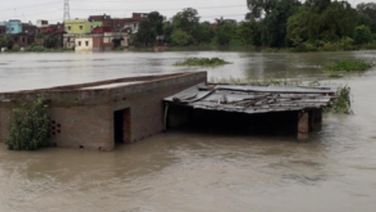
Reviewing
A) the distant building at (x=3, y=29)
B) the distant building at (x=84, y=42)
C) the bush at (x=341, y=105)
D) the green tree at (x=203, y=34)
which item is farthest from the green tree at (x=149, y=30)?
the bush at (x=341, y=105)

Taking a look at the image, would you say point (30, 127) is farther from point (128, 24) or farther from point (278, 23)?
point (128, 24)

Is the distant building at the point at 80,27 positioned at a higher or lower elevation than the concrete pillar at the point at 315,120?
higher

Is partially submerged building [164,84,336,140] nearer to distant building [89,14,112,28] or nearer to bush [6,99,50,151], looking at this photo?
bush [6,99,50,151]

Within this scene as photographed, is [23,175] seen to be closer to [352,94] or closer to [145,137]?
[145,137]

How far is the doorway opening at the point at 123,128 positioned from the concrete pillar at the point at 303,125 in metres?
3.82

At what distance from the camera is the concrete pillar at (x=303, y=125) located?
41.3ft

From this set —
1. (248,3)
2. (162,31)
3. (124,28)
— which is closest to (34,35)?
(124,28)

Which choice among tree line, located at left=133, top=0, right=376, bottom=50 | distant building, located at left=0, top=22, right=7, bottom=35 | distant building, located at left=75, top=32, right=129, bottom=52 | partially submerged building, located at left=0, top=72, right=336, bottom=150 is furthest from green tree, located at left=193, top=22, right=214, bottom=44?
partially submerged building, located at left=0, top=72, right=336, bottom=150

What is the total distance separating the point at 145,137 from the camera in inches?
523

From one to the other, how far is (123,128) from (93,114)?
1.18 metres

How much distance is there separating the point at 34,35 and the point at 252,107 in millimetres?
106803

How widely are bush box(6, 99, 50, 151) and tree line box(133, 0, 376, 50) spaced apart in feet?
199

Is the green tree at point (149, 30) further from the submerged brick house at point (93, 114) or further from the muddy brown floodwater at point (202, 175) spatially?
the submerged brick house at point (93, 114)

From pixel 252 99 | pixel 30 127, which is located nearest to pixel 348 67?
pixel 252 99
